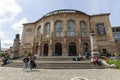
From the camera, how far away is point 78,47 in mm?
34688

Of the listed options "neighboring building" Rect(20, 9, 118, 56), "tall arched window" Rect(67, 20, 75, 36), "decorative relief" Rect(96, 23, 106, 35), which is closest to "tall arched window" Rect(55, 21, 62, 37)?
"neighboring building" Rect(20, 9, 118, 56)

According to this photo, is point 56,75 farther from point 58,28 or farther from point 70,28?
point 58,28

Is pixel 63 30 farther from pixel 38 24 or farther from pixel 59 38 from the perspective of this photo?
pixel 38 24

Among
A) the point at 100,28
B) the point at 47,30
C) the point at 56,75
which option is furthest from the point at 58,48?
the point at 56,75

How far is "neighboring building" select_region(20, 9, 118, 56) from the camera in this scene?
35219mm

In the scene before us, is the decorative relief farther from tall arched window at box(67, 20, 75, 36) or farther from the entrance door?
the entrance door

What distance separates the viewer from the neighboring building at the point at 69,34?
116ft

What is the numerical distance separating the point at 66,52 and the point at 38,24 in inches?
556

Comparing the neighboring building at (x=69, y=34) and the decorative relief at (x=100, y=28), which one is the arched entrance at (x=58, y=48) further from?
the decorative relief at (x=100, y=28)

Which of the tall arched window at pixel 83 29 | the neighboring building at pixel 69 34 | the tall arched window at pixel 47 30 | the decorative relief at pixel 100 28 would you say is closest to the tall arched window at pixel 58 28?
the neighboring building at pixel 69 34

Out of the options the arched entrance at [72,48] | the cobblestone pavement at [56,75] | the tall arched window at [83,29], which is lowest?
the cobblestone pavement at [56,75]

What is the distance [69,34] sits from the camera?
119 ft

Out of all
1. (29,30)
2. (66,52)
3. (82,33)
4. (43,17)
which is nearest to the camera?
(66,52)

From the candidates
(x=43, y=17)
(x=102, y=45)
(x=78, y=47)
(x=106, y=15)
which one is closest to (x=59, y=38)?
(x=78, y=47)
